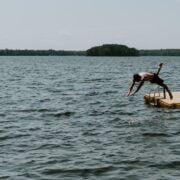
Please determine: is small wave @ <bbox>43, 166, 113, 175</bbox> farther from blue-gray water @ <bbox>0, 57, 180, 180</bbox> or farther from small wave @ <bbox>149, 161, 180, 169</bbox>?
small wave @ <bbox>149, 161, 180, 169</bbox>

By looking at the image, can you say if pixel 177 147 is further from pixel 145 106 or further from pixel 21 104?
pixel 21 104

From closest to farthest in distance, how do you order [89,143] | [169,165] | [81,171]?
[81,171]
[169,165]
[89,143]

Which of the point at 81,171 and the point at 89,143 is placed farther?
the point at 89,143

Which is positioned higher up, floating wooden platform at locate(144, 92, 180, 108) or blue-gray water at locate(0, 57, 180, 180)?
floating wooden platform at locate(144, 92, 180, 108)

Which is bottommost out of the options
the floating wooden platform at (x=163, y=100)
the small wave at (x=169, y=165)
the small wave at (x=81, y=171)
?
the small wave at (x=81, y=171)

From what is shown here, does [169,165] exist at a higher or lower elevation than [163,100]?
lower

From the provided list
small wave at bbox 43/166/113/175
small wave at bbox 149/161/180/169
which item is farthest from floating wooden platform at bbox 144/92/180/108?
small wave at bbox 43/166/113/175

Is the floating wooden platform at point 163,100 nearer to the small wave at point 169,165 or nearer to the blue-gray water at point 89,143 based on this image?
the blue-gray water at point 89,143

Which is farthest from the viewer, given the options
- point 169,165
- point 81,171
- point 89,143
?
point 89,143

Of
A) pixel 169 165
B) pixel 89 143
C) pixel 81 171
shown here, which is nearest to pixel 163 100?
pixel 89 143

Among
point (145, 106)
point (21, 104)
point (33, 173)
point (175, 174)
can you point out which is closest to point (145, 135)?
point (175, 174)

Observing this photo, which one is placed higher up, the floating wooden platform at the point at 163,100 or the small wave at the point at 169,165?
the floating wooden platform at the point at 163,100

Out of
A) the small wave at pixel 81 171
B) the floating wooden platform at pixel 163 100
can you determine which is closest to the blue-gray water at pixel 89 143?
the small wave at pixel 81 171

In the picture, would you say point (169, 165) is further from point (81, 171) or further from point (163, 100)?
point (163, 100)
